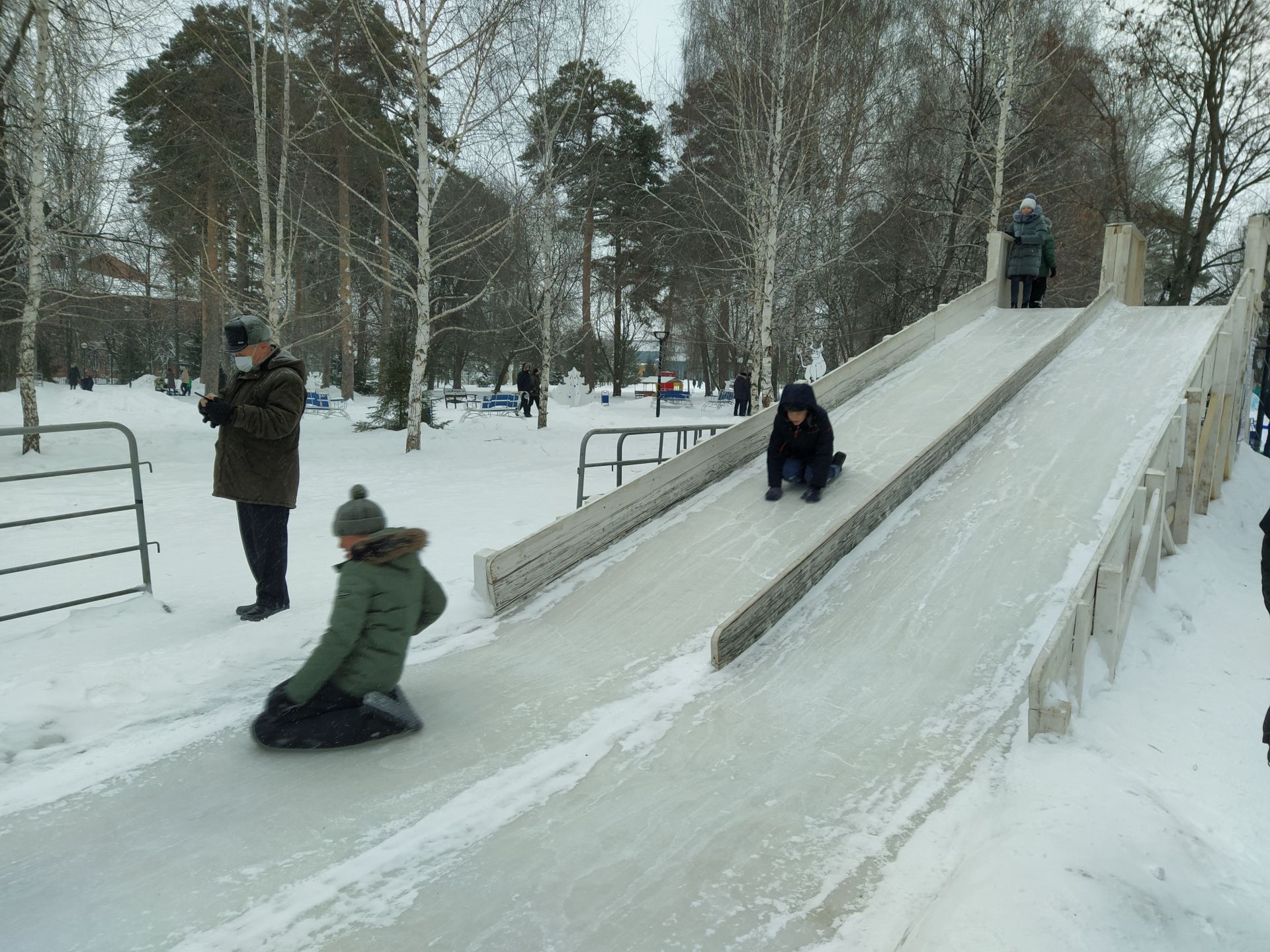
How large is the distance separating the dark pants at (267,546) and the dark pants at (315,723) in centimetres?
157

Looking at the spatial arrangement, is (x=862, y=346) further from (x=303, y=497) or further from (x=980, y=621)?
(x=980, y=621)

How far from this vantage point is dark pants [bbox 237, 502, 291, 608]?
466 cm

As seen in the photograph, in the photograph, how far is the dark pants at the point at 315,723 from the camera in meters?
3.27

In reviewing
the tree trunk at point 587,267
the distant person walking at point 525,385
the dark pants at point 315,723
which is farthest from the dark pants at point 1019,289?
the tree trunk at point 587,267

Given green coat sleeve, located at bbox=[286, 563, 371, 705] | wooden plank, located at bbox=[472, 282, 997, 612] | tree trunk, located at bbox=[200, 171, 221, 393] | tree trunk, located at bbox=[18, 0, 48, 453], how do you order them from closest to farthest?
green coat sleeve, located at bbox=[286, 563, 371, 705] → wooden plank, located at bbox=[472, 282, 997, 612] → tree trunk, located at bbox=[18, 0, 48, 453] → tree trunk, located at bbox=[200, 171, 221, 393]

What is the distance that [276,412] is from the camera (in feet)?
14.8

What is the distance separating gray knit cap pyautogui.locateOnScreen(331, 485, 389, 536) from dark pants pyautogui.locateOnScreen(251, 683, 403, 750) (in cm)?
63

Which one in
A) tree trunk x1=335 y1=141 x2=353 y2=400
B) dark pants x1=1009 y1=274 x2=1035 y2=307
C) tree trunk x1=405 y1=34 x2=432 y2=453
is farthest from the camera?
tree trunk x1=335 y1=141 x2=353 y2=400

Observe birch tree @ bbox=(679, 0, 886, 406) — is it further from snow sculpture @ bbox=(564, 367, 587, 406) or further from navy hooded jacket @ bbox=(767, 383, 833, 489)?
snow sculpture @ bbox=(564, 367, 587, 406)

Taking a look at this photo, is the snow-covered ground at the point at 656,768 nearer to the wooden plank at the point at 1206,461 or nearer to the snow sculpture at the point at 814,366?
the wooden plank at the point at 1206,461

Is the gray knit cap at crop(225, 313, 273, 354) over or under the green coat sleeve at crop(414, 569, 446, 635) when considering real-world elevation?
over

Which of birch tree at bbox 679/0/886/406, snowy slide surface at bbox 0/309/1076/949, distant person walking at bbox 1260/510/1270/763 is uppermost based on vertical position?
birch tree at bbox 679/0/886/406

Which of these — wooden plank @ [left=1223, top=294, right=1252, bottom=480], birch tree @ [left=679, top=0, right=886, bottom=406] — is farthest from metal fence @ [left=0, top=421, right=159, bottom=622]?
birch tree @ [left=679, top=0, right=886, bottom=406]

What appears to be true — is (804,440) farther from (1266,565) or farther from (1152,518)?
(1266,565)
